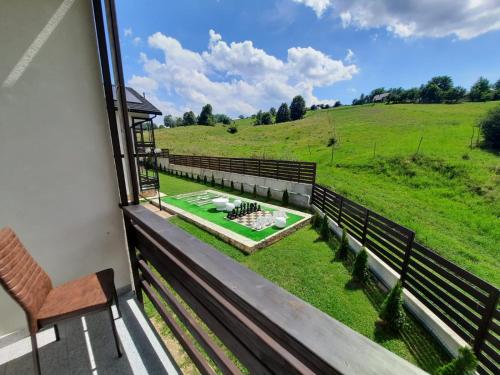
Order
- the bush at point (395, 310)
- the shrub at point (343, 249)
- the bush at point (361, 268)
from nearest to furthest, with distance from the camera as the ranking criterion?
the bush at point (395, 310), the bush at point (361, 268), the shrub at point (343, 249)

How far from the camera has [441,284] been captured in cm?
272

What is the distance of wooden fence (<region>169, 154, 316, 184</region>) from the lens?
7.89 m

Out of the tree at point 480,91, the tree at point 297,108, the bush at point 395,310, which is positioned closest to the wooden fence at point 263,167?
the bush at point 395,310

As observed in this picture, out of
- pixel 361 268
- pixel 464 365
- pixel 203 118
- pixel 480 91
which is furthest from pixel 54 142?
pixel 480 91

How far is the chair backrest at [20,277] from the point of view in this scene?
1139 mm

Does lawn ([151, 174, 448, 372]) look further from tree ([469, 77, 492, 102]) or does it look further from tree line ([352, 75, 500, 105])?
tree line ([352, 75, 500, 105])

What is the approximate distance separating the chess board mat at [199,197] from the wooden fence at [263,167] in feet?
7.37

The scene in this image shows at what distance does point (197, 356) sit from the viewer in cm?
115

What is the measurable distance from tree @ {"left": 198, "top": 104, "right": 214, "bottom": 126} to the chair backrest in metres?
40.5

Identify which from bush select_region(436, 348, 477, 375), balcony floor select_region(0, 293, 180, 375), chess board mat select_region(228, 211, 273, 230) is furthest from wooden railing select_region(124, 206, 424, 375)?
chess board mat select_region(228, 211, 273, 230)

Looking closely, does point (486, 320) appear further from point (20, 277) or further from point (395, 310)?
point (20, 277)

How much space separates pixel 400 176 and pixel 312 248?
9.72 metres

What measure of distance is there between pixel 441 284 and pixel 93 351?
3.78 meters

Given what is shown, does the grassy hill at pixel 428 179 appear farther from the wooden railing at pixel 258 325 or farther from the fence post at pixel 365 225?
the wooden railing at pixel 258 325
